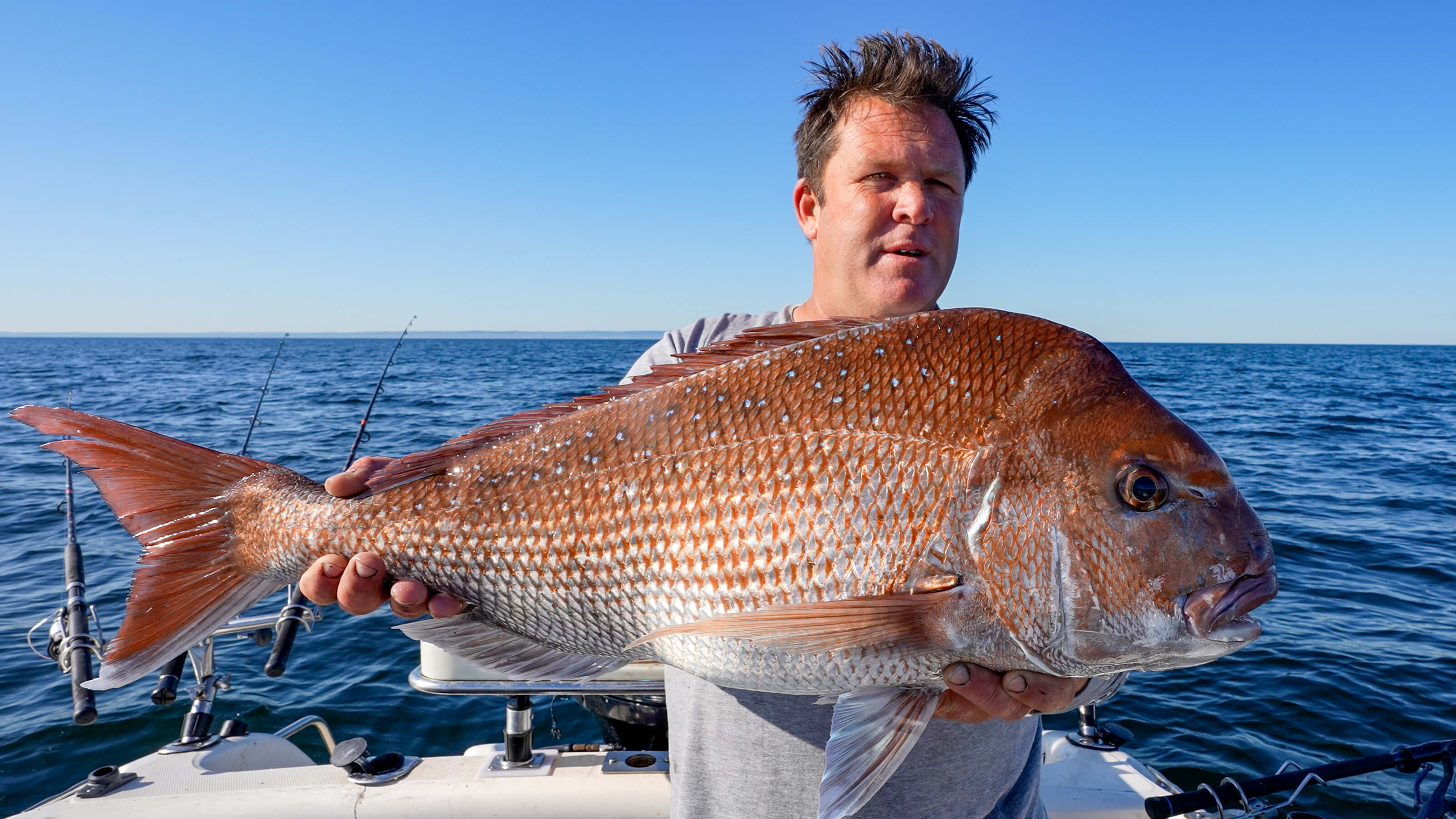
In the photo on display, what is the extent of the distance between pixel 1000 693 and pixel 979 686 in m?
0.06

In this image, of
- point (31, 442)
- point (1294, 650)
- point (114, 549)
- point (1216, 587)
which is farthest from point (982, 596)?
point (31, 442)

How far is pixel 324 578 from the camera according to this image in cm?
196

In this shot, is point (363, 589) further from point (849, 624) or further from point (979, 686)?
point (979, 686)

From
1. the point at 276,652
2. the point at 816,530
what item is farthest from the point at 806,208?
the point at 276,652

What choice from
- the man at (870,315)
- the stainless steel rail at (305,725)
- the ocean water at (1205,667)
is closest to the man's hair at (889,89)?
the man at (870,315)

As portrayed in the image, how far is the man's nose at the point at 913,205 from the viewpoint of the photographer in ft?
7.64

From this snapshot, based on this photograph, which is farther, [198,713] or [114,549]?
[114,549]

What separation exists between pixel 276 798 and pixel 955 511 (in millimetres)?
2975

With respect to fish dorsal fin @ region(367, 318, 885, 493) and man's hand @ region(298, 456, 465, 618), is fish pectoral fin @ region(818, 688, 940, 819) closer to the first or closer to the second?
fish dorsal fin @ region(367, 318, 885, 493)

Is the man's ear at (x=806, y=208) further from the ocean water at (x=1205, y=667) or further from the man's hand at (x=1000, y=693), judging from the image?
the ocean water at (x=1205, y=667)

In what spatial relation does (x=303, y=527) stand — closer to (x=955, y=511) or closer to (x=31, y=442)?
(x=955, y=511)

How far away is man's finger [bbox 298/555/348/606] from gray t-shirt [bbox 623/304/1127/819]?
3.08 ft

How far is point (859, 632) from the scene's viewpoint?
1541 mm

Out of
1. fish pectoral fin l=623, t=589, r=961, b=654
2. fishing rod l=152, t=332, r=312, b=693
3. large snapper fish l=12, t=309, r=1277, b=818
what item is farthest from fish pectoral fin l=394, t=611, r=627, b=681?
fishing rod l=152, t=332, r=312, b=693
